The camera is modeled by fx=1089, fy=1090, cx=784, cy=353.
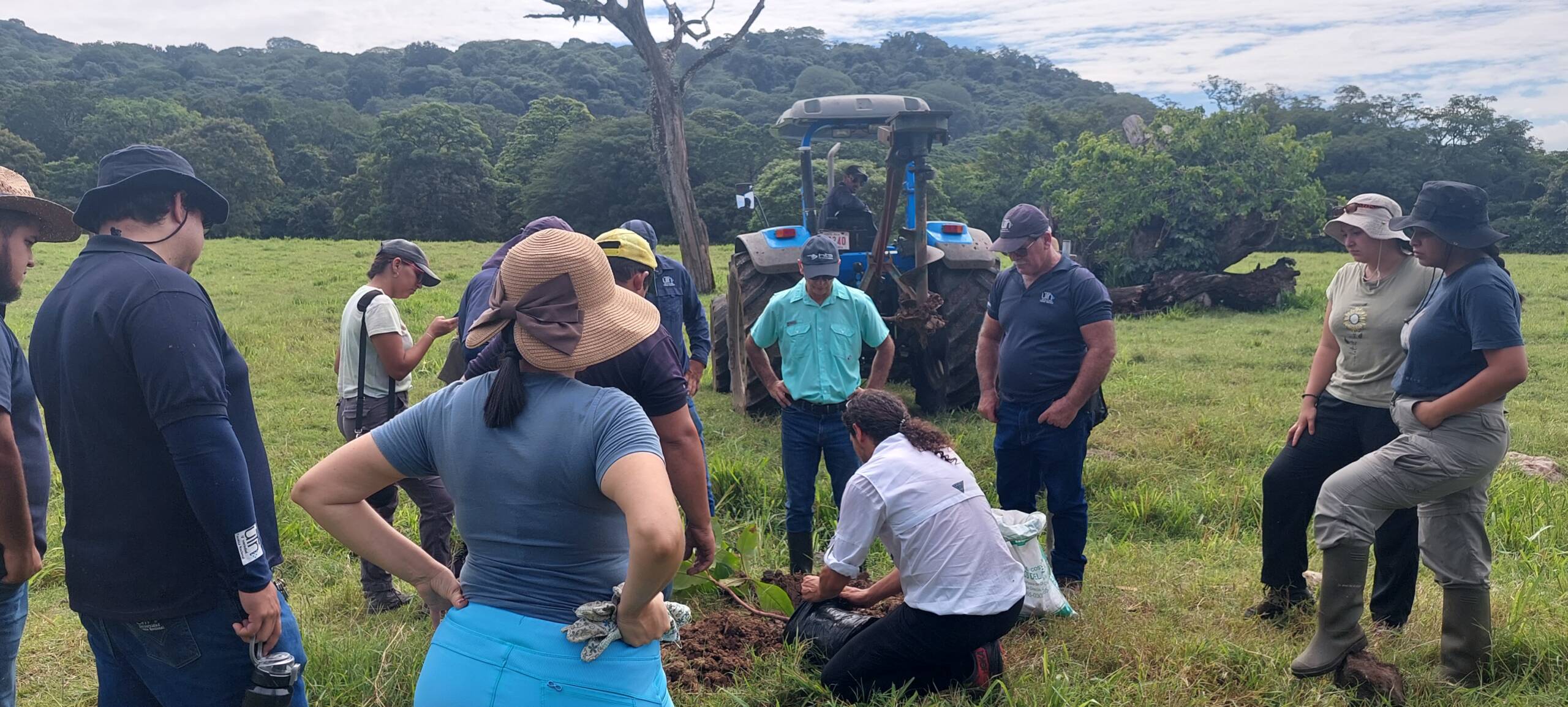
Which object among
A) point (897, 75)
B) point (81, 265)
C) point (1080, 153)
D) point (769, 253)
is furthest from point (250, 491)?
point (897, 75)

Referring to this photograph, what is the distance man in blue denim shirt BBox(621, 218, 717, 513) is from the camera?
5344 millimetres

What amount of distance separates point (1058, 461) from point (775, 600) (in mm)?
1349

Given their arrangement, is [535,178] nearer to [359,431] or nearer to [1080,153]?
[1080,153]

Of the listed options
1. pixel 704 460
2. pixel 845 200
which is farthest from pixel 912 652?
pixel 845 200

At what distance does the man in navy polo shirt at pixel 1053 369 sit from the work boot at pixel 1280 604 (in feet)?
2.26

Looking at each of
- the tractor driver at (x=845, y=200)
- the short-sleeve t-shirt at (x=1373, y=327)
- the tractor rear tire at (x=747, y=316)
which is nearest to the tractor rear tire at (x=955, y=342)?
the tractor driver at (x=845, y=200)

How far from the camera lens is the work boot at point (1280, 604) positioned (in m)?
4.21

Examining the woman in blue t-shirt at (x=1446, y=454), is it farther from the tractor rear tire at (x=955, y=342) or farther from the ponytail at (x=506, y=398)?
the tractor rear tire at (x=955, y=342)

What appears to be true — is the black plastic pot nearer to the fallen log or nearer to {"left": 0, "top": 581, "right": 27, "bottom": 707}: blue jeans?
{"left": 0, "top": 581, "right": 27, "bottom": 707}: blue jeans

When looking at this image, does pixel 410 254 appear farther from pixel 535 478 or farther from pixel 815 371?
pixel 535 478

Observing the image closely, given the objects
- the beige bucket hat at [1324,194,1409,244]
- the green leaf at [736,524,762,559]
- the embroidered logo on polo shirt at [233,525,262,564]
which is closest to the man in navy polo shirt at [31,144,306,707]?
the embroidered logo on polo shirt at [233,525,262,564]

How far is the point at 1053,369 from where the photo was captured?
4.63 m

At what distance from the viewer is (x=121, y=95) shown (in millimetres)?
Result: 44625

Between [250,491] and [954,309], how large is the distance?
5.63m
